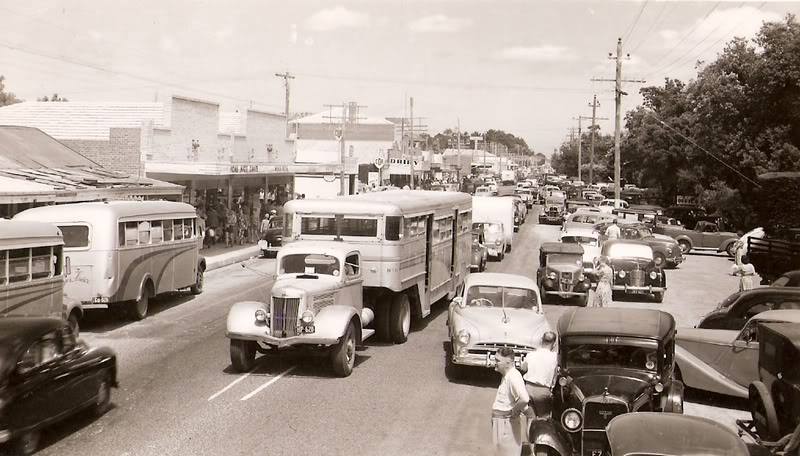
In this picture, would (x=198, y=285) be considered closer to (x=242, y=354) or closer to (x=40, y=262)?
(x=40, y=262)

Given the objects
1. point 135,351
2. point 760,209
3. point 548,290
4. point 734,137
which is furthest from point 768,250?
point 135,351

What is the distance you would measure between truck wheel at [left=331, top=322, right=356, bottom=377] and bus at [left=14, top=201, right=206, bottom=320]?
733 centimetres

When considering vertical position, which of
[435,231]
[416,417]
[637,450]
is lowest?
[416,417]

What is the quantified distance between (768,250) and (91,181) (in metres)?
22.6

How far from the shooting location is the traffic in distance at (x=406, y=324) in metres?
10.9

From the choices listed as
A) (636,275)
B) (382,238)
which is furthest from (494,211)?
(382,238)

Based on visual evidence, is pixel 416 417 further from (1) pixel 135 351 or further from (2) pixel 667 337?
(1) pixel 135 351

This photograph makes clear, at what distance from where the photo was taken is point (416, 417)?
13047mm

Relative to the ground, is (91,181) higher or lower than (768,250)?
higher

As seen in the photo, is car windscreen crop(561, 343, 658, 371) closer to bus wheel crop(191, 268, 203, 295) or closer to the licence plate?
the licence plate

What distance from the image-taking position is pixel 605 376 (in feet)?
37.0

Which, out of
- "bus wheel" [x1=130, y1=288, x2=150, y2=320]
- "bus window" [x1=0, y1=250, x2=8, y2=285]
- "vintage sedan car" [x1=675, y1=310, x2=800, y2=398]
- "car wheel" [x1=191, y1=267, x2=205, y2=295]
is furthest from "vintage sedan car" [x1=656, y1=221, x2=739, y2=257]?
"bus window" [x1=0, y1=250, x2=8, y2=285]

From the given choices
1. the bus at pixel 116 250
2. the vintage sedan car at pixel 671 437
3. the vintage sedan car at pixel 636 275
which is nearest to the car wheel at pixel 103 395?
the vintage sedan car at pixel 671 437

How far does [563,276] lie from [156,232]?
1155cm
